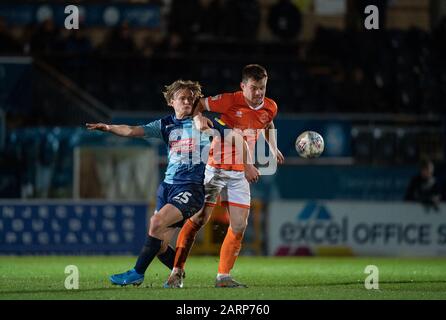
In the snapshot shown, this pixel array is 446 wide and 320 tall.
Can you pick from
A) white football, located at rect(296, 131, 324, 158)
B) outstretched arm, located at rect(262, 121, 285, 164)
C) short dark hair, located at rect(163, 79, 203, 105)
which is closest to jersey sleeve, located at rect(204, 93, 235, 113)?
short dark hair, located at rect(163, 79, 203, 105)

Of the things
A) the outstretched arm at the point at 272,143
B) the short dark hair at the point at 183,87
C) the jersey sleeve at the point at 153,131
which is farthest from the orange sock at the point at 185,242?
the short dark hair at the point at 183,87

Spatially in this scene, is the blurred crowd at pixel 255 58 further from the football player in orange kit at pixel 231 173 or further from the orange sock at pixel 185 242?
the orange sock at pixel 185 242

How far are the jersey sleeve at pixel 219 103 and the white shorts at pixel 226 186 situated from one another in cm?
57

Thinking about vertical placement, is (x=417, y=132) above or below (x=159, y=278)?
above

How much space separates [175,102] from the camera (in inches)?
383

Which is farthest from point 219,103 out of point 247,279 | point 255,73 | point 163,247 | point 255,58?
point 255,58

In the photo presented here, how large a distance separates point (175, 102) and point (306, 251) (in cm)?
760

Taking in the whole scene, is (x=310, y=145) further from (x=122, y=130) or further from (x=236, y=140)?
(x=122, y=130)

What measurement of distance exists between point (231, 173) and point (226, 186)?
132 mm

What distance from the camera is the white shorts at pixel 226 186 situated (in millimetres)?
9773

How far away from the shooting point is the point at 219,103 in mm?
9859

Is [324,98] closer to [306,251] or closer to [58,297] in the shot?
[306,251]

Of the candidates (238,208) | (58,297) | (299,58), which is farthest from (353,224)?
(58,297)

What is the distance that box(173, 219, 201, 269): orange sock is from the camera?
9.63 meters
